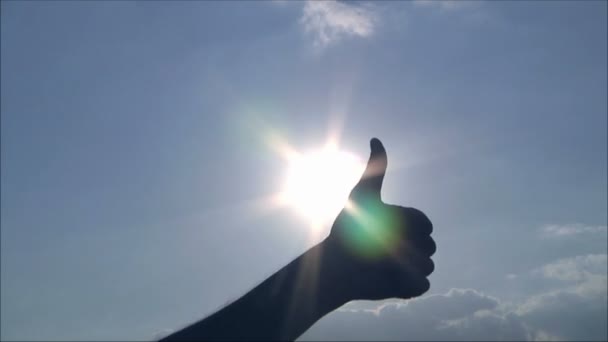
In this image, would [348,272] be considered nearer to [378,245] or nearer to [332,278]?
[332,278]

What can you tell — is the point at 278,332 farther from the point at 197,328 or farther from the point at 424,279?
the point at 424,279

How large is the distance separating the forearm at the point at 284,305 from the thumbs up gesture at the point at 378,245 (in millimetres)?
193

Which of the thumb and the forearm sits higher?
the thumb

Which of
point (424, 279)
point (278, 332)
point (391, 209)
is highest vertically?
point (391, 209)

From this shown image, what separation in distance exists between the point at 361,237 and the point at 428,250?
0.84 metres

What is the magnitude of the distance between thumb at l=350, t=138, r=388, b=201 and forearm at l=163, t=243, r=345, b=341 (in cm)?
95

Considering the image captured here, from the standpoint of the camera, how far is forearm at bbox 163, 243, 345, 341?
30.2 feet

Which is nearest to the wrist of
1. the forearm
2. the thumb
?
the forearm

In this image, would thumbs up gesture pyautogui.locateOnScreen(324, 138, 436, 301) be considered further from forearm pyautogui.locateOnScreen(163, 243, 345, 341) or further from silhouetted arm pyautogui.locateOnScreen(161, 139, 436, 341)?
forearm pyautogui.locateOnScreen(163, 243, 345, 341)

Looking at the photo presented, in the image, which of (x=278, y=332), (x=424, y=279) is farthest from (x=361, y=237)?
(x=278, y=332)

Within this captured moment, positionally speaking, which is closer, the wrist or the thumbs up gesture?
the thumbs up gesture

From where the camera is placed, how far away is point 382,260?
363 inches

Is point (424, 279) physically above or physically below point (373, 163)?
below

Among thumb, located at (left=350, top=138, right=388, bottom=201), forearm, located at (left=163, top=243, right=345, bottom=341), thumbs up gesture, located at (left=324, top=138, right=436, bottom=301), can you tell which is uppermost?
thumb, located at (left=350, top=138, right=388, bottom=201)
